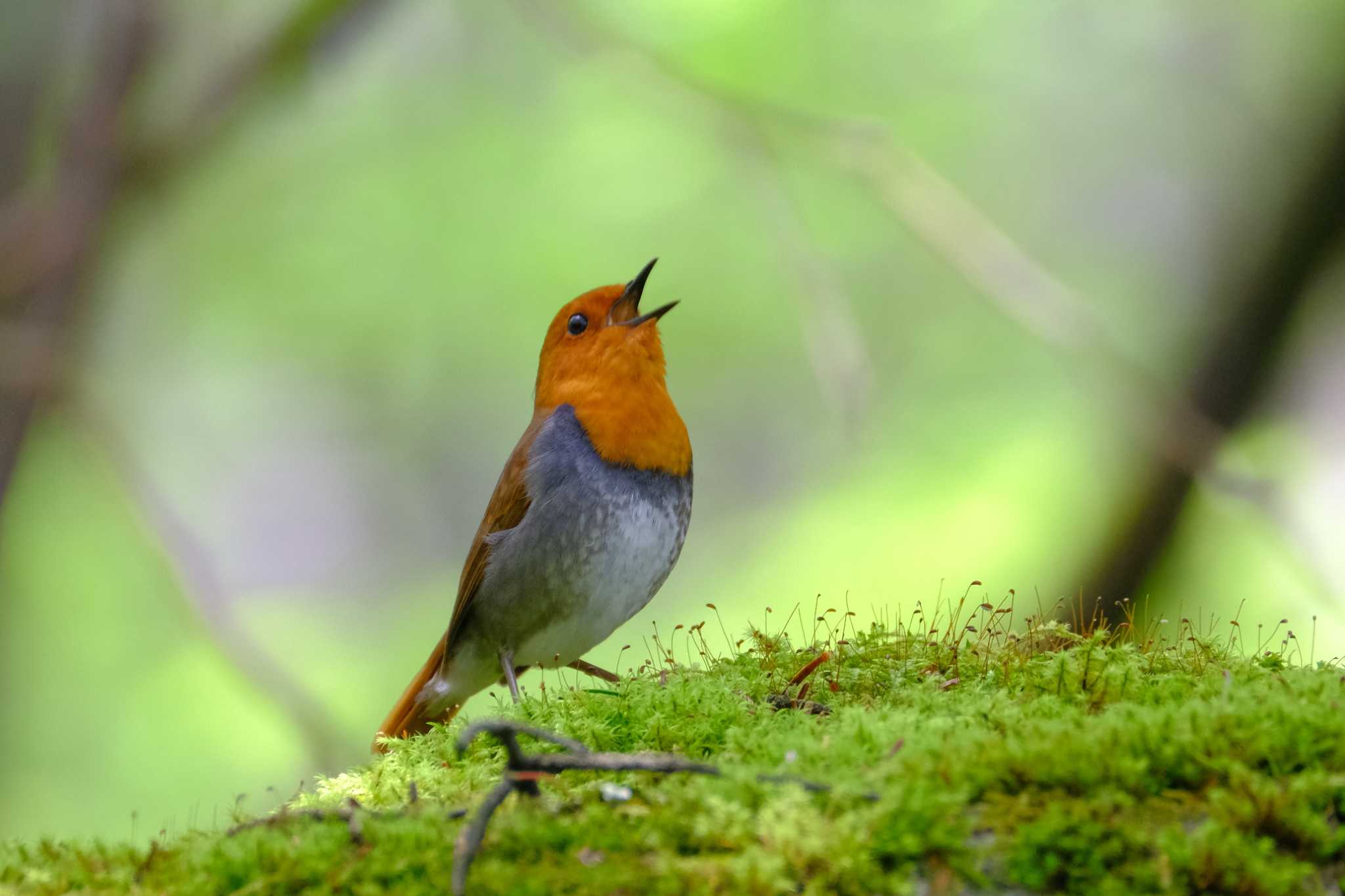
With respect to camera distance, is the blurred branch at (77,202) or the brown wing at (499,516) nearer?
the brown wing at (499,516)

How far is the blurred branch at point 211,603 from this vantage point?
6363 millimetres

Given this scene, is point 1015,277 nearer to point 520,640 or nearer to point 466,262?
point 520,640

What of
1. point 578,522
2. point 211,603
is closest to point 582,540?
point 578,522

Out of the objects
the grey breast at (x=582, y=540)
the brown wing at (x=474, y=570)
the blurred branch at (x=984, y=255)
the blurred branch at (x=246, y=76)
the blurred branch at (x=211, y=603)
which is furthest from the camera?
the blurred branch at (x=246, y=76)

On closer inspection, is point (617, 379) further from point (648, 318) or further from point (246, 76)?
point (246, 76)

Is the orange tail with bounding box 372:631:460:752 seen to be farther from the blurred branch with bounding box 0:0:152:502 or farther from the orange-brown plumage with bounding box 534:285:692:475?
the blurred branch with bounding box 0:0:152:502

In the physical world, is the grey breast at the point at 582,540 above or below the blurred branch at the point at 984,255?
below

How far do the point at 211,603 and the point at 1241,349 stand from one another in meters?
6.29

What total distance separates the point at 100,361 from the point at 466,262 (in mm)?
2864

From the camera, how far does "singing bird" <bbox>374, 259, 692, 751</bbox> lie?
3.75 m

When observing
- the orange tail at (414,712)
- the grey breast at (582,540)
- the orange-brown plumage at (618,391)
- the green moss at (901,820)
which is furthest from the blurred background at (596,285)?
the green moss at (901,820)

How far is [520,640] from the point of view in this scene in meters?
3.89

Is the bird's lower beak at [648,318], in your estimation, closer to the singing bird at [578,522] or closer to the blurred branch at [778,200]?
the singing bird at [578,522]

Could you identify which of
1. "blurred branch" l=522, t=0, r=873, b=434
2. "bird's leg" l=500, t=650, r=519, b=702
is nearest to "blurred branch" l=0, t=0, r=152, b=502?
"blurred branch" l=522, t=0, r=873, b=434
